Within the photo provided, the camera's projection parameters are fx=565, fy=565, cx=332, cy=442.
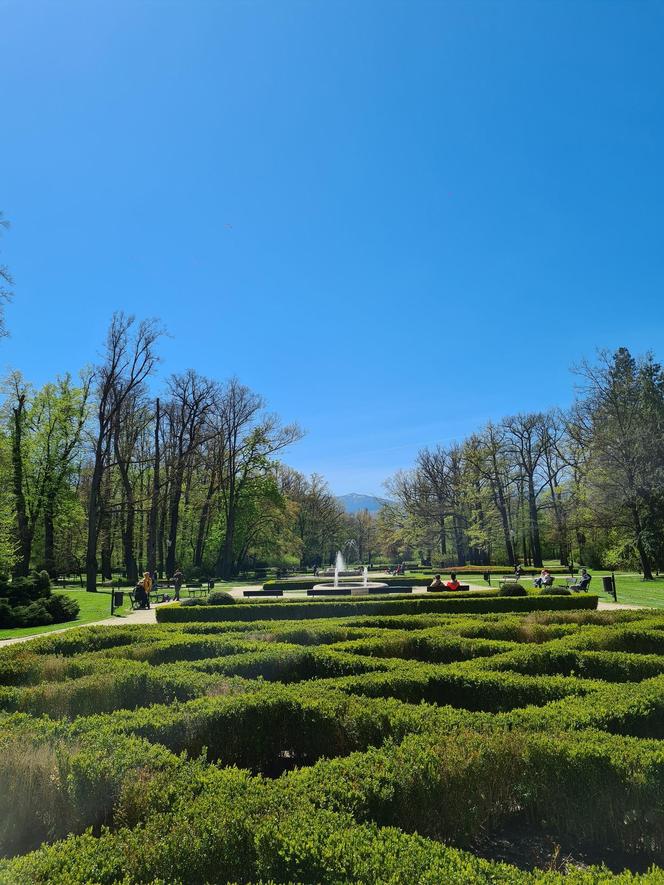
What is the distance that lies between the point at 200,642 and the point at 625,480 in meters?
26.3

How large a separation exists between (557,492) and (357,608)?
32.7 metres

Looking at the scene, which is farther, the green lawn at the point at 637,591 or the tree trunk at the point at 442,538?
the tree trunk at the point at 442,538

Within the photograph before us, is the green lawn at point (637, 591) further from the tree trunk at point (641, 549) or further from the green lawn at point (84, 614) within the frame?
the green lawn at point (84, 614)

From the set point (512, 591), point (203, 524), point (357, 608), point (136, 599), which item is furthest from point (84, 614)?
point (203, 524)

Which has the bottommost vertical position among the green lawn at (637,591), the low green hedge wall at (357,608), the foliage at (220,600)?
the green lawn at (637,591)

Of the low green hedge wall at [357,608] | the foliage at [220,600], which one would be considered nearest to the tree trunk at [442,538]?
the low green hedge wall at [357,608]

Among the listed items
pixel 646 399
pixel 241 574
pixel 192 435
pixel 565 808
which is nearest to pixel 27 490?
pixel 192 435

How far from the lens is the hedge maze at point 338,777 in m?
2.86

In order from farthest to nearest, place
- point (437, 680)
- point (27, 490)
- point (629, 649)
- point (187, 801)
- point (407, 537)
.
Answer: point (407, 537), point (27, 490), point (629, 649), point (437, 680), point (187, 801)

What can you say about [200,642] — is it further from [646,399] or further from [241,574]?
[241,574]

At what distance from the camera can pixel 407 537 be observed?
54031 millimetres

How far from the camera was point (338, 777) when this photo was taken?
146 inches

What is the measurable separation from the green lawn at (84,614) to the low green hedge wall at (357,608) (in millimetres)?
3697

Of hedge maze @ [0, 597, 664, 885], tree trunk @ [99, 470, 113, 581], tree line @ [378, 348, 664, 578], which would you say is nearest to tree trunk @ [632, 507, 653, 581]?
tree line @ [378, 348, 664, 578]
